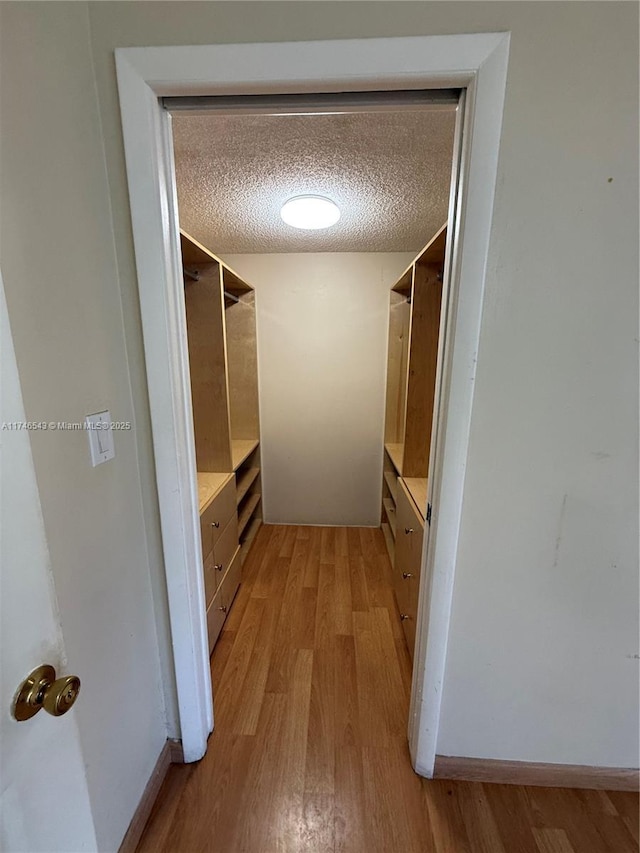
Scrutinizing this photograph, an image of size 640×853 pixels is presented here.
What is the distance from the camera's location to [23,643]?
479mm

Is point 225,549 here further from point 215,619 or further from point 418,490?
point 418,490

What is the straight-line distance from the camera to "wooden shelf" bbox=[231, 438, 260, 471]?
2.32 m

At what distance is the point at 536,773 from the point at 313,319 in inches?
108

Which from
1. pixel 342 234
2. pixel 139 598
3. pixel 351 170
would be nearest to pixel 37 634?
pixel 139 598

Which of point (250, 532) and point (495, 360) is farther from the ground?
point (495, 360)

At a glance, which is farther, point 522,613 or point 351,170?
point 351,170

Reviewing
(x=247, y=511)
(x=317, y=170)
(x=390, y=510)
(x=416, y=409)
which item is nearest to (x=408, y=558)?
(x=416, y=409)

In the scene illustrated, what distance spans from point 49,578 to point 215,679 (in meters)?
1.41

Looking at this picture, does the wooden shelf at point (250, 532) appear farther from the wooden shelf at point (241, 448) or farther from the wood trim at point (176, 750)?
the wood trim at point (176, 750)

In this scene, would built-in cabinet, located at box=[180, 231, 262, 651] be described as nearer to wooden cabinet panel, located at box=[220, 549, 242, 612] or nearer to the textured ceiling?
wooden cabinet panel, located at box=[220, 549, 242, 612]

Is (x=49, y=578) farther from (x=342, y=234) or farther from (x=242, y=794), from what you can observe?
(x=342, y=234)

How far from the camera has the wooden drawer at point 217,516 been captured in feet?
5.15

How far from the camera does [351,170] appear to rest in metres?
1.49

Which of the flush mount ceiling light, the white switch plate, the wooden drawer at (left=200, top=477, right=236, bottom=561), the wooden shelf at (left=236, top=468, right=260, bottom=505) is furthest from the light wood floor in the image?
the flush mount ceiling light
